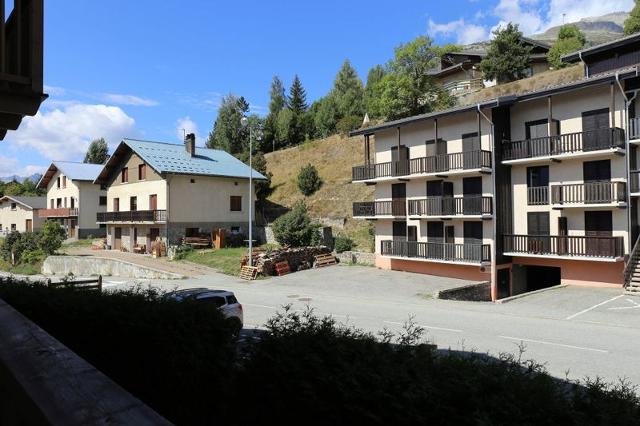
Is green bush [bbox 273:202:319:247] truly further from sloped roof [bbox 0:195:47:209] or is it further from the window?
sloped roof [bbox 0:195:47:209]

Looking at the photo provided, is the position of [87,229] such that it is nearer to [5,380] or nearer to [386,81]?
[386,81]

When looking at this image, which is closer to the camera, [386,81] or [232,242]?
[232,242]

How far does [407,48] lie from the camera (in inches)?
1925

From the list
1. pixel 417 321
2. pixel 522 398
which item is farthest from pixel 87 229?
pixel 522 398

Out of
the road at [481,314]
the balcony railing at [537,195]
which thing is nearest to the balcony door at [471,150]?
the balcony railing at [537,195]

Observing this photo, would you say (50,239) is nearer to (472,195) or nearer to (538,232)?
(472,195)

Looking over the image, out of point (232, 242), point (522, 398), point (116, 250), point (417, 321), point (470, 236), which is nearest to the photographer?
point (522, 398)

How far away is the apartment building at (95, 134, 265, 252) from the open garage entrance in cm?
2512

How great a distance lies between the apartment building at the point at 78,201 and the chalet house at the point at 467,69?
1753 inches

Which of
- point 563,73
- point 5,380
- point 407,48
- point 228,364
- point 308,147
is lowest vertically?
point 228,364

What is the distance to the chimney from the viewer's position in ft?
145

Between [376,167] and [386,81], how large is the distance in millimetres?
21924

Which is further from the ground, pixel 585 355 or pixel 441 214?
pixel 441 214

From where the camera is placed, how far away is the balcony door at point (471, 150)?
26125mm
